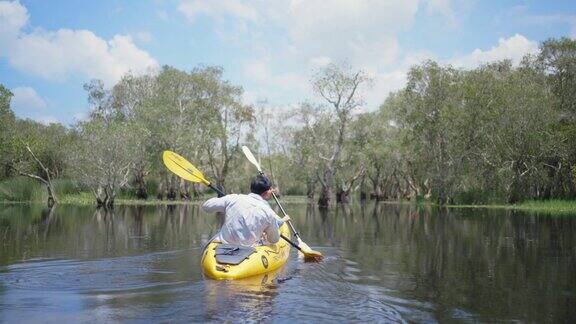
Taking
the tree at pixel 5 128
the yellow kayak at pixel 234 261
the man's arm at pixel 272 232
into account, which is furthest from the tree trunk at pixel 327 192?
the yellow kayak at pixel 234 261

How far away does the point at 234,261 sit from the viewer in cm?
845

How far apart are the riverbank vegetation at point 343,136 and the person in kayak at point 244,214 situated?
2683cm

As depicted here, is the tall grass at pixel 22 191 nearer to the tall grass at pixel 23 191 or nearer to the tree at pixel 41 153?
the tall grass at pixel 23 191

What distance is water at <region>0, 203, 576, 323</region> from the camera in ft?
21.4

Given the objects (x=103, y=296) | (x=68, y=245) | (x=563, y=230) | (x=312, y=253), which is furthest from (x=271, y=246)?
(x=563, y=230)

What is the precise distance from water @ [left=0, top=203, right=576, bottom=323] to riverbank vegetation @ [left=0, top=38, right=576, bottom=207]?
2188 centimetres

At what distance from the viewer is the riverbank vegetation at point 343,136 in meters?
35.6

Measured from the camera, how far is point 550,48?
38688mm

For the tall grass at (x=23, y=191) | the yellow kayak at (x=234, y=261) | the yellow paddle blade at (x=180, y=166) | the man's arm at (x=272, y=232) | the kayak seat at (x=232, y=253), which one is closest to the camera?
the yellow kayak at (x=234, y=261)

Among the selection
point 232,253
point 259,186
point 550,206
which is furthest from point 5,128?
point 232,253

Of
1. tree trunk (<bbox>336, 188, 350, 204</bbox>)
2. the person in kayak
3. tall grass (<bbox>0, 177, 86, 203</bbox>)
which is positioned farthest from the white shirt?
tree trunk (<bbox>336, 188, 350, 204</bbox>)

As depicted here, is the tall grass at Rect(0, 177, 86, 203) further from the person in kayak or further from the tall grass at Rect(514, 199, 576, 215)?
the person in kayak

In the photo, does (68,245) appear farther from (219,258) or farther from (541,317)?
(541,317)

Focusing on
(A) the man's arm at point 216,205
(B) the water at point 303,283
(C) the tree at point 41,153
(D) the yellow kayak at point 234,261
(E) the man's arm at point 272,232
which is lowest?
(B) the water at point 303,283
